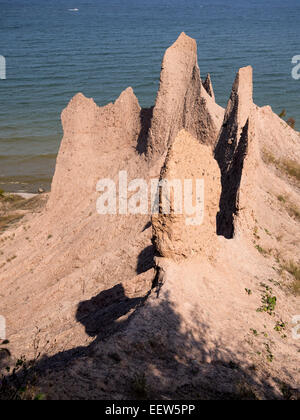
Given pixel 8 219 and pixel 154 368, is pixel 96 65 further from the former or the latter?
pixel 154 368

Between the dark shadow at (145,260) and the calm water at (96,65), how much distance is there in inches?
1101

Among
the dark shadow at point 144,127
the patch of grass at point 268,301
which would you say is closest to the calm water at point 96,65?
the dark shadow at point 144,127

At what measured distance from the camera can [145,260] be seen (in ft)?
45.9

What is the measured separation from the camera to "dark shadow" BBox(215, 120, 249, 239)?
48.0 ft

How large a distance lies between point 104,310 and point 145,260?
272cm

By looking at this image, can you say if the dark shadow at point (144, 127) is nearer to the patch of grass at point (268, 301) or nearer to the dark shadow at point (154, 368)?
the patch of grass at point (268, 301)

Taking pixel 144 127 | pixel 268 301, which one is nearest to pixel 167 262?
pixel 268 301

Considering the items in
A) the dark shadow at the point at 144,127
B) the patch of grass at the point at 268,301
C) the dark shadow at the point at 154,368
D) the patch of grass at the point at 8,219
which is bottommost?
the patch of grass at the point at 8,219

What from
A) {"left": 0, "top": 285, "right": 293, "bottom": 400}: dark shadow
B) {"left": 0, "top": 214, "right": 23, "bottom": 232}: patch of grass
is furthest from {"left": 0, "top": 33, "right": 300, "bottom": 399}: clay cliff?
{"left": 0, "top": 214, "right": 23, "bottom": 232}: patch of grass

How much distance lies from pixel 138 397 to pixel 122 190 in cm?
1276

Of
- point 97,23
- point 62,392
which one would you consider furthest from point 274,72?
point 97,23

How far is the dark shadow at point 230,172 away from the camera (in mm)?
14633

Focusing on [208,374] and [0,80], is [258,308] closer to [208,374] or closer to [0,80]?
[208,374]

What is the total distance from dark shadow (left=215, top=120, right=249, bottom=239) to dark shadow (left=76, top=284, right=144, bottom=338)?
462cm
